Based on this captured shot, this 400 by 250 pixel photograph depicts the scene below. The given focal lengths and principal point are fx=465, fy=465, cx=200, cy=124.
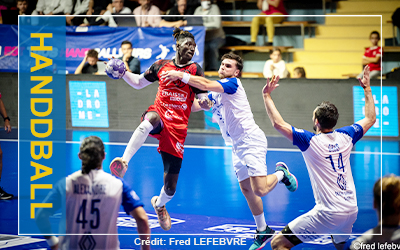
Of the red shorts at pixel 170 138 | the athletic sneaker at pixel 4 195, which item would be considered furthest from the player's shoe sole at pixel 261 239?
the athletic sneaker at pixel 4 195

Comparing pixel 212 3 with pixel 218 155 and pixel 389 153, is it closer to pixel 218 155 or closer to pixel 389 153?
pixel 218 155

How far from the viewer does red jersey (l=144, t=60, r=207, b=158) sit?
20.3ft

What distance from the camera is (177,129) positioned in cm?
625

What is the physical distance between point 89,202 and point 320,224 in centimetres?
234

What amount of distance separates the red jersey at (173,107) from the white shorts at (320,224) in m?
2.08

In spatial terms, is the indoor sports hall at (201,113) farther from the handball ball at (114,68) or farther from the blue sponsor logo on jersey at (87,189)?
the blue sponsor logo on jersey at (87,189)

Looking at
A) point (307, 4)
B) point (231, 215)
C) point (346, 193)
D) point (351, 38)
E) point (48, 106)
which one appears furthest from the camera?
point (307, 4)

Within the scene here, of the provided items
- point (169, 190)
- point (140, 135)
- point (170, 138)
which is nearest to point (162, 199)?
point (169, 190)

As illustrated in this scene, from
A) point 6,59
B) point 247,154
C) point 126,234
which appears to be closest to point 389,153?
point 247,154

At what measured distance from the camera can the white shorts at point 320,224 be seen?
4.71 meters

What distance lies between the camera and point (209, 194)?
27.5ft

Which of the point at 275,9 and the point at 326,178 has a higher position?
the point at 275,9

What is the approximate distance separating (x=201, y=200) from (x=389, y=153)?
19.3ft

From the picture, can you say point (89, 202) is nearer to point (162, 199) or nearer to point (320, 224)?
point (320, 224)
